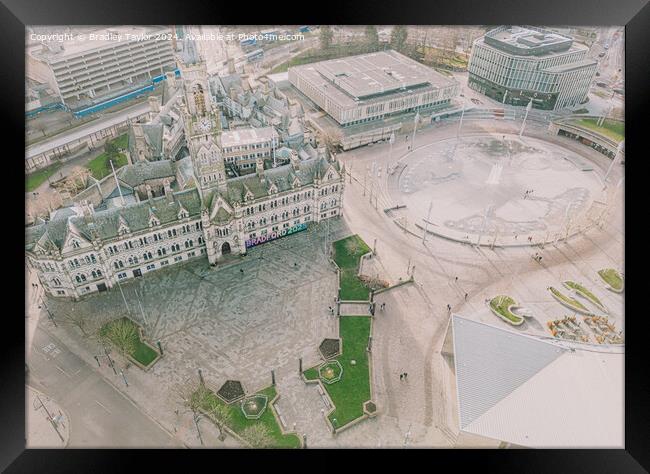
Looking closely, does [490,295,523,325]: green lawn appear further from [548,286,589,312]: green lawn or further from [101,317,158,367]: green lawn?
[101,317,158,367]: green lawn

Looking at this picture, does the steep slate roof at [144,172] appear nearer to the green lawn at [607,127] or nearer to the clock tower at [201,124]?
the clock tower at [201,124]

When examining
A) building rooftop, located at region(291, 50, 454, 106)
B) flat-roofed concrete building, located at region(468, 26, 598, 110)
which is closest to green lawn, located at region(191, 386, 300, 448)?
building rooftop, located at region(291, 50, 454, 106)

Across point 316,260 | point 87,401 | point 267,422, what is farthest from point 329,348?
point 87,401

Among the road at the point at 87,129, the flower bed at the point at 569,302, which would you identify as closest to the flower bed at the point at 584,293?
the flower bed at the point at 569,302

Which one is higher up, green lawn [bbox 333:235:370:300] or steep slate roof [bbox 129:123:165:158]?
steep slate roof [bbox 129:123:165:158]
